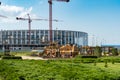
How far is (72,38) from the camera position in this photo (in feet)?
550

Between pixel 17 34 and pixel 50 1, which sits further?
pixel 17 34

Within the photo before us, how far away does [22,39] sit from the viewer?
163250 millimetres

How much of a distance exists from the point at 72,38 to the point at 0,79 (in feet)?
497

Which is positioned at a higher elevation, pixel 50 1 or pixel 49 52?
pixel 50 1

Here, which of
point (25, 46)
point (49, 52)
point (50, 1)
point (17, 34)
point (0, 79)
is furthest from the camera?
point (17, 34)

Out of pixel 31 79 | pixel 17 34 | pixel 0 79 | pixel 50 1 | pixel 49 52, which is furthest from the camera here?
pixel 17 34

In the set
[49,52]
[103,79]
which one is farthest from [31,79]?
[49,52]

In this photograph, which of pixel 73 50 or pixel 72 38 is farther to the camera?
pixel 72 38

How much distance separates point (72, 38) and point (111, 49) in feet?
347

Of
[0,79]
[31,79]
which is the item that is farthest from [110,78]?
[0,79]

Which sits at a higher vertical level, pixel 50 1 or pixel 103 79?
pixel 50 1

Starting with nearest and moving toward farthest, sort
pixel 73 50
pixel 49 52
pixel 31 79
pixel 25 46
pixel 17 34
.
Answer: pixel 31 79
pixel 73 50
pixel 49 52
pixel 25 46
pixel 17 34

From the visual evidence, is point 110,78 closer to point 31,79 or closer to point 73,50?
point 31,79

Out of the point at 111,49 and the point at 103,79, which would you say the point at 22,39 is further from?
the point at 103,79
